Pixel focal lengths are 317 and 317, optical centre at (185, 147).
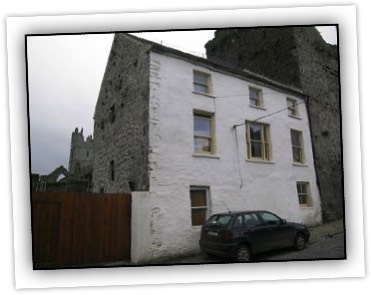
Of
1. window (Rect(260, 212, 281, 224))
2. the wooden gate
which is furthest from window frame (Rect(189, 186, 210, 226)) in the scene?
the wooden gate

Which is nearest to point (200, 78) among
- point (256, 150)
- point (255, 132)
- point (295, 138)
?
point (255, 132)

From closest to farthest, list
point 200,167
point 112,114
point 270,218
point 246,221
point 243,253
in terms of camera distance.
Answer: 1. point 243,253
2. point 246,221
3. point 270,218
4. point 200,167
5. point 112,114

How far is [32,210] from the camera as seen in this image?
158 inches

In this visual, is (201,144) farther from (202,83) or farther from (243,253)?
(243,253)

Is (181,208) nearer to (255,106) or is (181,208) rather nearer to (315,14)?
(255,106)

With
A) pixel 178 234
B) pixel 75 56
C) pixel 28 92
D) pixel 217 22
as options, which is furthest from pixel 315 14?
pixel 28 92

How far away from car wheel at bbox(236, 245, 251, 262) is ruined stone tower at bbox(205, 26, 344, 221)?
1.37 metres

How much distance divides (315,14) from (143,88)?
2.90 meters

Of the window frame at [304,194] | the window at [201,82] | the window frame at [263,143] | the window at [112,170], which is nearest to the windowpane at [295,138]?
the window frame at [263,143]

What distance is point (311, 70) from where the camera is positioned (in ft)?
23.7

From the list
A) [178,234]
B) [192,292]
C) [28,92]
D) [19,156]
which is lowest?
[192,292]

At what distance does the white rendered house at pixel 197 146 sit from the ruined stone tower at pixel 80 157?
64cm

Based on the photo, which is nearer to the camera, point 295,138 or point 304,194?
point 304,194

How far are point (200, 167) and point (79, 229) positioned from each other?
207cm
